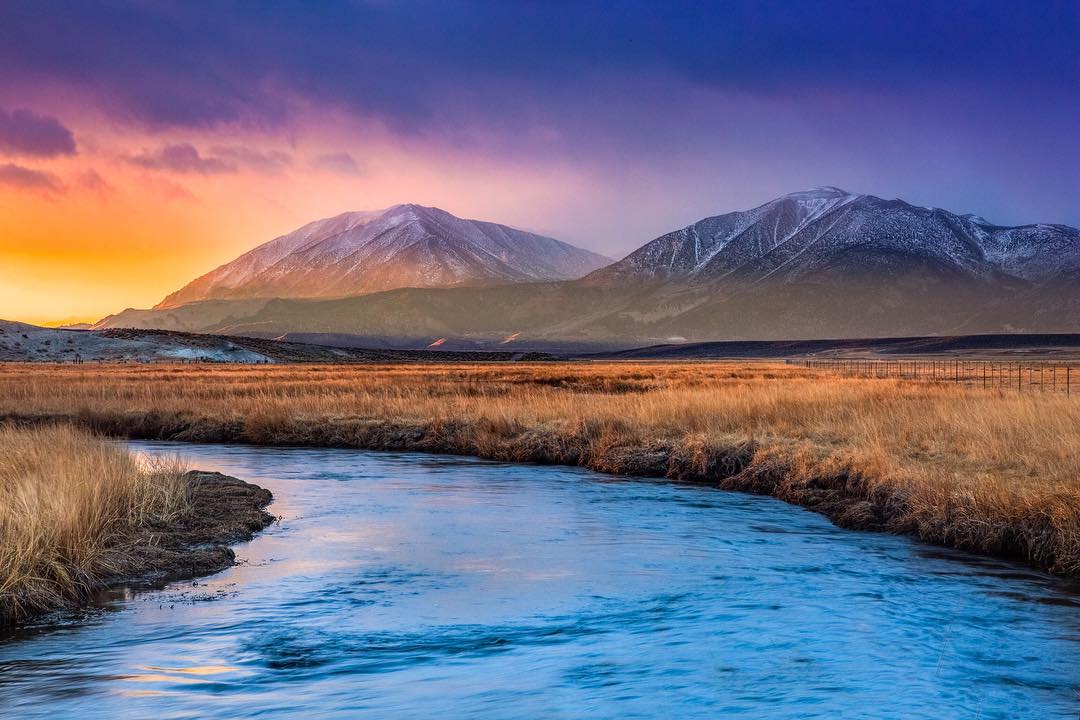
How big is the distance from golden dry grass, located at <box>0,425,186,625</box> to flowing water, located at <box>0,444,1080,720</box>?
2.19 ft

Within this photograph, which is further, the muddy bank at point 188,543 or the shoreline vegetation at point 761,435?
the shoreline vegetation at point 761,435

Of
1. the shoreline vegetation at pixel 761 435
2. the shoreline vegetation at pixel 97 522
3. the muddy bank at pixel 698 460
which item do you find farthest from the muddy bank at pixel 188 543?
the shoreline vegetation at pixel 761 435

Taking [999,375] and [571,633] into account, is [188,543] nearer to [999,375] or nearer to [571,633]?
[571,633]

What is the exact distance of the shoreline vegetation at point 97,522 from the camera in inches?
464

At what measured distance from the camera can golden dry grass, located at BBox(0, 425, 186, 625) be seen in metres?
11.6

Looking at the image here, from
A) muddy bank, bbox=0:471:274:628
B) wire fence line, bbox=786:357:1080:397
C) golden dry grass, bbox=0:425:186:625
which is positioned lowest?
muddy bank, bbox=0:471:274:628

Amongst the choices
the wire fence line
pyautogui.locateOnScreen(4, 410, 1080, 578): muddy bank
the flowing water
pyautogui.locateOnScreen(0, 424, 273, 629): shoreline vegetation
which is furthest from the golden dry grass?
the wire fence line

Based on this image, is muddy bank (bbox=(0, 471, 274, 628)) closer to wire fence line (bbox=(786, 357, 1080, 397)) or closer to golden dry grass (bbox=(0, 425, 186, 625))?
golden dry grass (bbox=(0, 425, 186, 625))

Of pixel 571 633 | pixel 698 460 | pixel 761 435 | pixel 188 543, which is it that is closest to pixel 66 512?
pixel 188 543

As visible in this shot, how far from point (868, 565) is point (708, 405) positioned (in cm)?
1656

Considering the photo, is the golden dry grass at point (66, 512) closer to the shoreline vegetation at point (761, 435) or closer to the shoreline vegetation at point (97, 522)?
the shoreline vegetation at point (97, 522)

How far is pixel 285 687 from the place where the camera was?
957cm

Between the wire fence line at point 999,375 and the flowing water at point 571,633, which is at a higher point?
the wire fence line at point 999,375

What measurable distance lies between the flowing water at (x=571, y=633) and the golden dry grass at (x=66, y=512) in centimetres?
67
